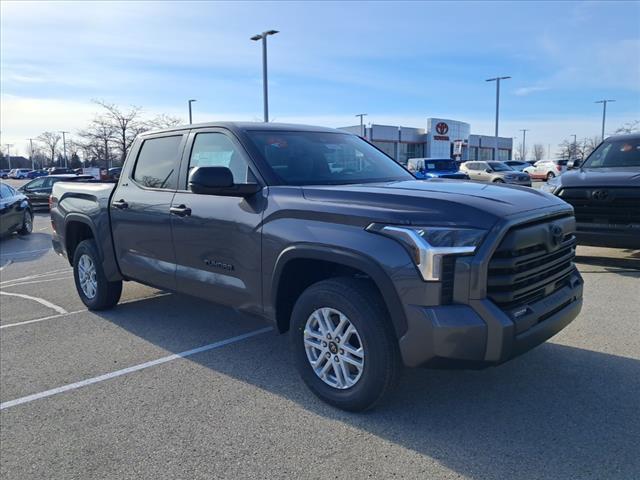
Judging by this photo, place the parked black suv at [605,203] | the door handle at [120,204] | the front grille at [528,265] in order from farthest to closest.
Answer: 1. the parked black suv at [605,203]
2. the door handle at [120,204]
3. the front grille at [528,265]

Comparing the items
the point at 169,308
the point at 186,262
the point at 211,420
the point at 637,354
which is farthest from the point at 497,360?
the point at 169,308

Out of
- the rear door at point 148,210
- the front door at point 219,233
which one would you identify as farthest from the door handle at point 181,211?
the rear door at point 148,210

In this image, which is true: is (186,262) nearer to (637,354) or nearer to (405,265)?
(405,265)

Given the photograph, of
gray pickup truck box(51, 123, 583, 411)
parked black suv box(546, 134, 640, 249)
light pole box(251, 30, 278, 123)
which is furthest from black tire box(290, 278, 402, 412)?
light pole box(251, 30, 278, 123)

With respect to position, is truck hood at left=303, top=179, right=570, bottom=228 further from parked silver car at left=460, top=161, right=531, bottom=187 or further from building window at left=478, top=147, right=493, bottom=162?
building window at left=478, top=147, right=493, bottom=162

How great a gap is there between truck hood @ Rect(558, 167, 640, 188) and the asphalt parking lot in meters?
2.06

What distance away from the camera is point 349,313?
3.17 m

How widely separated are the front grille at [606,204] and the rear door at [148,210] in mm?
5091

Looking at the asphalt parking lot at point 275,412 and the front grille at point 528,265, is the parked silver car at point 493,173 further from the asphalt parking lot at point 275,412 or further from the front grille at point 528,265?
the front grille at point 528,265

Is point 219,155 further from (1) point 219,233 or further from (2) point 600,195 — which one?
(2) point 600,195

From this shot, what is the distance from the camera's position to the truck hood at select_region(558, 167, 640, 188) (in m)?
6.61

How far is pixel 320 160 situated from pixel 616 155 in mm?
5940

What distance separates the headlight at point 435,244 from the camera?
112 inches

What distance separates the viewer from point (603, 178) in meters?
6.86
